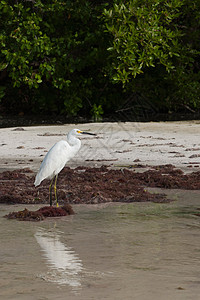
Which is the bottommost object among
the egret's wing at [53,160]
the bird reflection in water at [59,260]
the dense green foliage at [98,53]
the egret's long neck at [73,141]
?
the bird reflection in water at [59,260]

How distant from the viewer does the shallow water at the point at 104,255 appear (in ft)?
15.0

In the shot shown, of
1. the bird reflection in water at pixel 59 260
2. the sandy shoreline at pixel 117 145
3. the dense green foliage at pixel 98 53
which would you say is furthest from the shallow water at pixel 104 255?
the dense green foliage at pixel 98 53

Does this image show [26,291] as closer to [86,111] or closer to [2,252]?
[2,252]

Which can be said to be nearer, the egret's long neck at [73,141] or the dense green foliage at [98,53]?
the egret's long neck at [73,141]

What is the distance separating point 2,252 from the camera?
18.9 feet

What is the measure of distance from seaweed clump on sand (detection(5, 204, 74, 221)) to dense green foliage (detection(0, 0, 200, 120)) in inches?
411

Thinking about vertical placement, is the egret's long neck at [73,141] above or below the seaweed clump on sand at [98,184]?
above

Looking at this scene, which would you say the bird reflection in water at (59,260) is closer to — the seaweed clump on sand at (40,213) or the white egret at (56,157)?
the seaweed clump on sand at (40,213)

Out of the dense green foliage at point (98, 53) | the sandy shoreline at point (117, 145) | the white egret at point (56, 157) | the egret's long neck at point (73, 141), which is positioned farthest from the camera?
the dense green foliage at point (98, 53)

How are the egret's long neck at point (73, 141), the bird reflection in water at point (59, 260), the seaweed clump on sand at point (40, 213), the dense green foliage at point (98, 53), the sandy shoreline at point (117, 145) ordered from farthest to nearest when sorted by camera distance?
the dense green foliage at point (98, 53)
the sandy shoreline at point (117, 145)
the egret's long neck at point (73, 141)
the seaweed clump on sand at point (40, 213)
the bird reflection in water at point (59, 260)

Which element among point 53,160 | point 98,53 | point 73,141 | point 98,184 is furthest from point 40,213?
point 98,53

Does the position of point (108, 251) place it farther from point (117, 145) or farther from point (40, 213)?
point (117, 145)

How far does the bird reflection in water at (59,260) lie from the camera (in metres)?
4.89

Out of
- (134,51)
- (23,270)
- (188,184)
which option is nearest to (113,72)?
(134,51)
